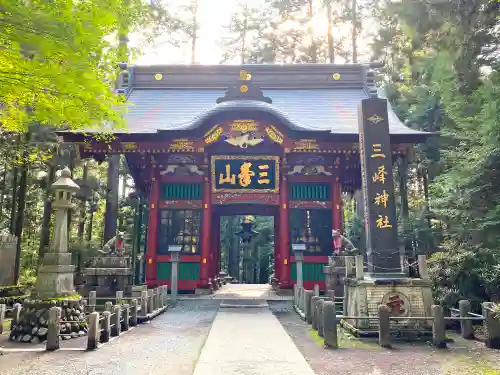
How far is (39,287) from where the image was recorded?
7828 millimetres

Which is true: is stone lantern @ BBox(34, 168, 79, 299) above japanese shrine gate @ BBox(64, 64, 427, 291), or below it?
below

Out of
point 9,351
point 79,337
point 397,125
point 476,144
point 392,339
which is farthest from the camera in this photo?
point 397,125

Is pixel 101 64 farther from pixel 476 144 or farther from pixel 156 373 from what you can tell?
pixel 476 144

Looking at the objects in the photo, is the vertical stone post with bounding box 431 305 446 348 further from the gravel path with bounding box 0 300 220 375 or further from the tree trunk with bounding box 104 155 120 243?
the tree trunk with bounding box 104 155 120 243

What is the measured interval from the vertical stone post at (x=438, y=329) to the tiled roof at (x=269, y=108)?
308 inches

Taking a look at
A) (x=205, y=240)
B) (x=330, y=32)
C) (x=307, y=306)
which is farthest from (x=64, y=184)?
(x=330, y=32)

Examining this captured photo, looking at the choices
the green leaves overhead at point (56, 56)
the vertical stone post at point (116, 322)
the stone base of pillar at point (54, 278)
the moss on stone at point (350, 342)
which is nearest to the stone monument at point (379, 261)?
the moss on stone at point (350, 342)

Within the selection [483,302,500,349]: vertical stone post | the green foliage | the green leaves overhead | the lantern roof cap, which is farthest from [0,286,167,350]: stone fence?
the green foliage

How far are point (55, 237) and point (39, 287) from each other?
109cm

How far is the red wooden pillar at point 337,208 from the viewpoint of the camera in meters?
14.5

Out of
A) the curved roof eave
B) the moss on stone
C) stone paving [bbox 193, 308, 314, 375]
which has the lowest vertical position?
the moss on stone

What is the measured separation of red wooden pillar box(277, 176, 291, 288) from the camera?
1423 centimetres

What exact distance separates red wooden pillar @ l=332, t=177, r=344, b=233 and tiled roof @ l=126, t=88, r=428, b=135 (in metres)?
2.23

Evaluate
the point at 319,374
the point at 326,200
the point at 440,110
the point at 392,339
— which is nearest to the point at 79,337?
the point at 319,374
